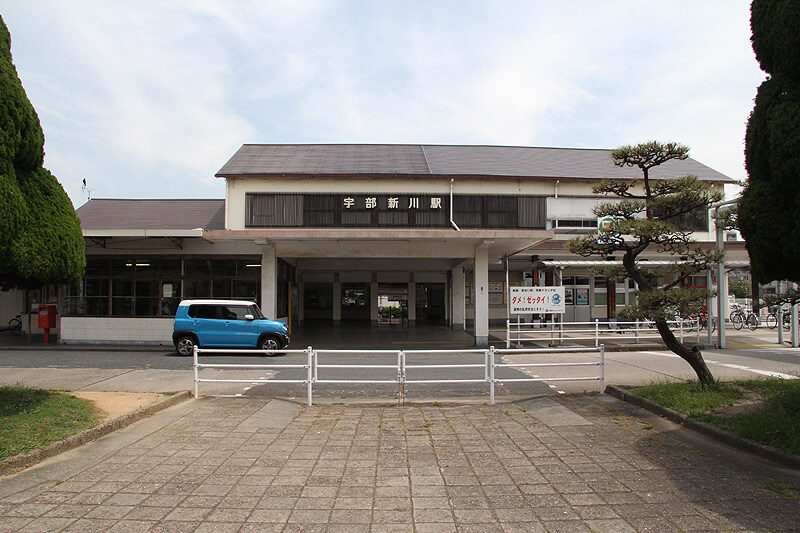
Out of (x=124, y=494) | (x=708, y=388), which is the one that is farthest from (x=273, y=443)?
(x=708, y=388)

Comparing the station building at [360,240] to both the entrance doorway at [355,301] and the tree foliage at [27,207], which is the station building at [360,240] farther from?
the tree foliage at [27,207]

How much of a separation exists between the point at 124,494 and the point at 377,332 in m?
16.3

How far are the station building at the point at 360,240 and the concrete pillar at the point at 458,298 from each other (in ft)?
0.22

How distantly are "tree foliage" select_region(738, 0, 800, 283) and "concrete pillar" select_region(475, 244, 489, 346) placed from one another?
10.1 m

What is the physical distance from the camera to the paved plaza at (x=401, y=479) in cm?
354

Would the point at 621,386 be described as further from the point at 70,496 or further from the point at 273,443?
the point at 70,496

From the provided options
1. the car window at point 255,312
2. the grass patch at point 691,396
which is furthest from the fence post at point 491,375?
the car window at point 255,312

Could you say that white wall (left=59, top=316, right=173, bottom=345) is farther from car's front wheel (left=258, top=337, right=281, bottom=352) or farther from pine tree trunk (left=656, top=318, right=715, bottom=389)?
pine tree trunk (left=656, top=318, right=715, bottom=389)

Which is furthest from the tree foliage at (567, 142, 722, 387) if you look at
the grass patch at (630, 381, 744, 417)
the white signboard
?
the white signboard

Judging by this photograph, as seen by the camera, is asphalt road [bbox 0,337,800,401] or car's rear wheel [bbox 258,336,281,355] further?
car's rear wheel [bbox 258,336,281,355]

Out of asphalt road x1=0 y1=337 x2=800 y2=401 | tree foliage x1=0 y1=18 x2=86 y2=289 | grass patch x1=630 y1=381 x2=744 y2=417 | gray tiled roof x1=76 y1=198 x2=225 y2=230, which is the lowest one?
asphalt road x1=0 y1=337 x2=800 y2=401

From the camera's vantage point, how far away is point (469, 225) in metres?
21.0

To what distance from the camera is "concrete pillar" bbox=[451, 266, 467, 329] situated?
22.1m

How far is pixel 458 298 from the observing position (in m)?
22.4
